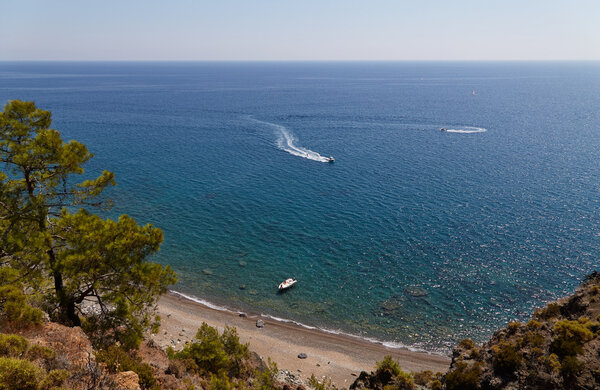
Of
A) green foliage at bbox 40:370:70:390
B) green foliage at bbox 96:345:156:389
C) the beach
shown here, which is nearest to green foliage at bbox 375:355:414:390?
the beach

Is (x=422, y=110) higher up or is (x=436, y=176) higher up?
(x=422, y=110)

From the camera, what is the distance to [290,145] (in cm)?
11944

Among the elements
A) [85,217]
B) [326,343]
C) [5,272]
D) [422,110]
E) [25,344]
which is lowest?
[326,343]

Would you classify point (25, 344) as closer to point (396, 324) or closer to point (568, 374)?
point (568, 374)

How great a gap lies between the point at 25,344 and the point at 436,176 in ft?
293

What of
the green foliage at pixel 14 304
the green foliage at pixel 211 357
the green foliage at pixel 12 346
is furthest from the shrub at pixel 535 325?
the green foliage at pixel 14 304

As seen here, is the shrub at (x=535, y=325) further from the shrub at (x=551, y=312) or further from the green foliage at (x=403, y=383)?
the green foliage at (x=403, y=383)

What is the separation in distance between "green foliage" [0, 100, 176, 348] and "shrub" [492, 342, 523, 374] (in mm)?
24303

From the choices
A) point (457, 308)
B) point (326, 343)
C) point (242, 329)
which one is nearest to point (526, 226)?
point (457, 308)

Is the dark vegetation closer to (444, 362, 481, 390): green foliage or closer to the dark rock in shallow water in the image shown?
(444, 362, 481, 390): green foliage

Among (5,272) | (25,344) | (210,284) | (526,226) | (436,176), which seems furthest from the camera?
(436,176)

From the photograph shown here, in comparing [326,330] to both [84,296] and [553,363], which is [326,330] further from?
[84,296]

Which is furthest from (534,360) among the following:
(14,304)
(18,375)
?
(14,304)

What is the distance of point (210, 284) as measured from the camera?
52938 mm
